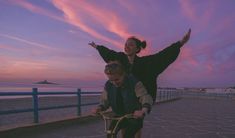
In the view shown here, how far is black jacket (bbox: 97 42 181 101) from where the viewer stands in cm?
536

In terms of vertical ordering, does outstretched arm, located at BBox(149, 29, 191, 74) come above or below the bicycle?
above

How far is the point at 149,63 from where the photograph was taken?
540 centimetres

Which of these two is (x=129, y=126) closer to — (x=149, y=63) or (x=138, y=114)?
(x=138, y=114)

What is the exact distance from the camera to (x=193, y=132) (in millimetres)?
11609

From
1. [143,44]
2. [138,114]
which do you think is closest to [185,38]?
[143,44]

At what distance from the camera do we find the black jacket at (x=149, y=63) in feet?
17.6

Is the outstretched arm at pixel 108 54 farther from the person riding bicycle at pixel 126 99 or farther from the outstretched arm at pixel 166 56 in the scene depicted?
the person riding bicycle at pixel 126 99

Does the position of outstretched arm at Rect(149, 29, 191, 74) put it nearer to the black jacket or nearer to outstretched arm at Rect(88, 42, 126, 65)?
the black jacket

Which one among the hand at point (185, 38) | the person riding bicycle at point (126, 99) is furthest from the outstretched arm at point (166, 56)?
the person riding bicycle at point (126, 99)

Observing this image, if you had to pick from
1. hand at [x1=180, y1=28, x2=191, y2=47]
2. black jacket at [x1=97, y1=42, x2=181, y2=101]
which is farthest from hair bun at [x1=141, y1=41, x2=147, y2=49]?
hand at [x1=180, y1=28, x2=191, y2=47]

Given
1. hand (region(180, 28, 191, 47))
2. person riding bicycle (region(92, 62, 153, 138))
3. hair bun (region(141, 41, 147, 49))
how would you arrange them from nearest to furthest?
person riding bicycle (region(92, 62, 153, 138)), hair bun (region(141, 41, 147, 49)), hand (region(180, 28, 191, 47))

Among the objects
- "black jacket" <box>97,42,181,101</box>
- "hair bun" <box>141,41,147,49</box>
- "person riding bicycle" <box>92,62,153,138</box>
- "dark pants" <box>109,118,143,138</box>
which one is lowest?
"dark pants" <box>109,118,143,138</box>

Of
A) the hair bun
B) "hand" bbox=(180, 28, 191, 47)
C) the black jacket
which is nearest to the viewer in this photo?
the black jacket

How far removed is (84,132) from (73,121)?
2.53m
